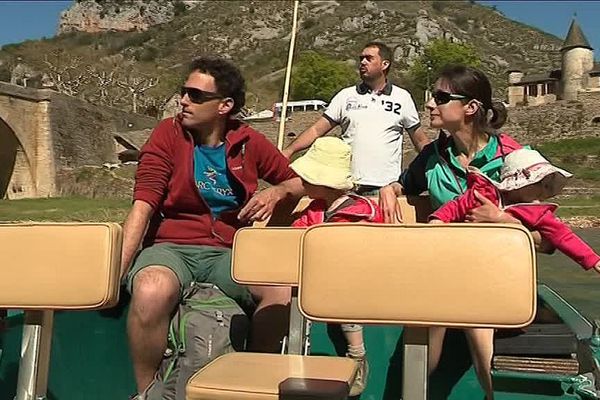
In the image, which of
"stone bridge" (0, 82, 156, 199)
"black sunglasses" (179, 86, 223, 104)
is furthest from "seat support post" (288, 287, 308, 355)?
"stone bridge" (0, 82, 156, 199)

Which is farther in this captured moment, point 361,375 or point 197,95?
point 197,95

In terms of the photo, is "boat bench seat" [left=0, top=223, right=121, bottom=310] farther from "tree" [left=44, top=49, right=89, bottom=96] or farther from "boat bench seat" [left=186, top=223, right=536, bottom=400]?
"tree" [left=44, top=49, right=89, bottom=96]

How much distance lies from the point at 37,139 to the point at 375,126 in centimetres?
3550

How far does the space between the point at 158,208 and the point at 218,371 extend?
3.83 feet

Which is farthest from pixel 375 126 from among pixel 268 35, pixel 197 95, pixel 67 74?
pixel 268 35

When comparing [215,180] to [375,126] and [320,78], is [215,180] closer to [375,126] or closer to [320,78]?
[375,126]

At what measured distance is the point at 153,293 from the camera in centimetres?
255

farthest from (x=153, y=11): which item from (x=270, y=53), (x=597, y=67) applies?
(x=597, y=67)

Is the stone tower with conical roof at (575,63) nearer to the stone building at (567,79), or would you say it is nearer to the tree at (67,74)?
the stone building at (567,79)

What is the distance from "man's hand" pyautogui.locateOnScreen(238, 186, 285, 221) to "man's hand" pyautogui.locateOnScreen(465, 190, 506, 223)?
0.87 m

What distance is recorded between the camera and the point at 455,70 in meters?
2.86

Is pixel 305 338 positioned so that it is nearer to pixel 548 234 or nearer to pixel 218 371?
pixel 218 371

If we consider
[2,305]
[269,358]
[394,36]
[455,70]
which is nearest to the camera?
[2,305]

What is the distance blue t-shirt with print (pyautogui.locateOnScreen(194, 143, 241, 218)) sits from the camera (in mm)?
3207
